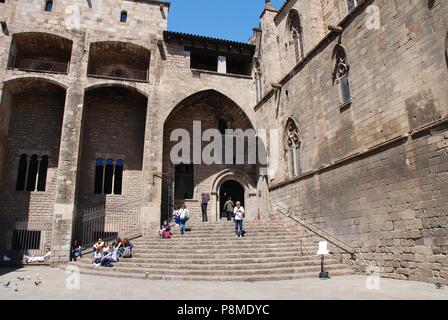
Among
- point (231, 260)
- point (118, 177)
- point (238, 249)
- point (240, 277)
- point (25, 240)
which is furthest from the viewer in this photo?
point (118, 177)

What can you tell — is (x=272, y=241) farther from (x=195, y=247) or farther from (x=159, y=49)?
(x=159, y=49)

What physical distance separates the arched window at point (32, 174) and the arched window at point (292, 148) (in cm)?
1213

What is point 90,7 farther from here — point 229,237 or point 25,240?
point 229,237

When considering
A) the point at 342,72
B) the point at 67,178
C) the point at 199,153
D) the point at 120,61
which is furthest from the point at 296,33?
the point at 67,178

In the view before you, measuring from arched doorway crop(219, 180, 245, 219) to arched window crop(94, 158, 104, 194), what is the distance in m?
6.34

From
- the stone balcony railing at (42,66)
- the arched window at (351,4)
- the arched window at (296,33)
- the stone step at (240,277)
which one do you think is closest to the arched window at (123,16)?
the stone balcony railing at (42,66)

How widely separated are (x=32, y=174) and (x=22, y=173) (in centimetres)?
43

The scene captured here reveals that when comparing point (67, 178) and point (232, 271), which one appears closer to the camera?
point (232, 271)

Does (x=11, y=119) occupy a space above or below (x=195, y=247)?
above

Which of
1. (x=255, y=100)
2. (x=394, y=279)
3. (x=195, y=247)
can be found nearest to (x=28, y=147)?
(x=195, y=247)

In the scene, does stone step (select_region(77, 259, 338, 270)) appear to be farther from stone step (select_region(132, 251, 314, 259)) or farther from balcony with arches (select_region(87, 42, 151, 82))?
balcony with arches (select_region(87, 42, 151, 82))

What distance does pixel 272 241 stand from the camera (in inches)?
461

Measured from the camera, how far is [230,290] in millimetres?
7051
